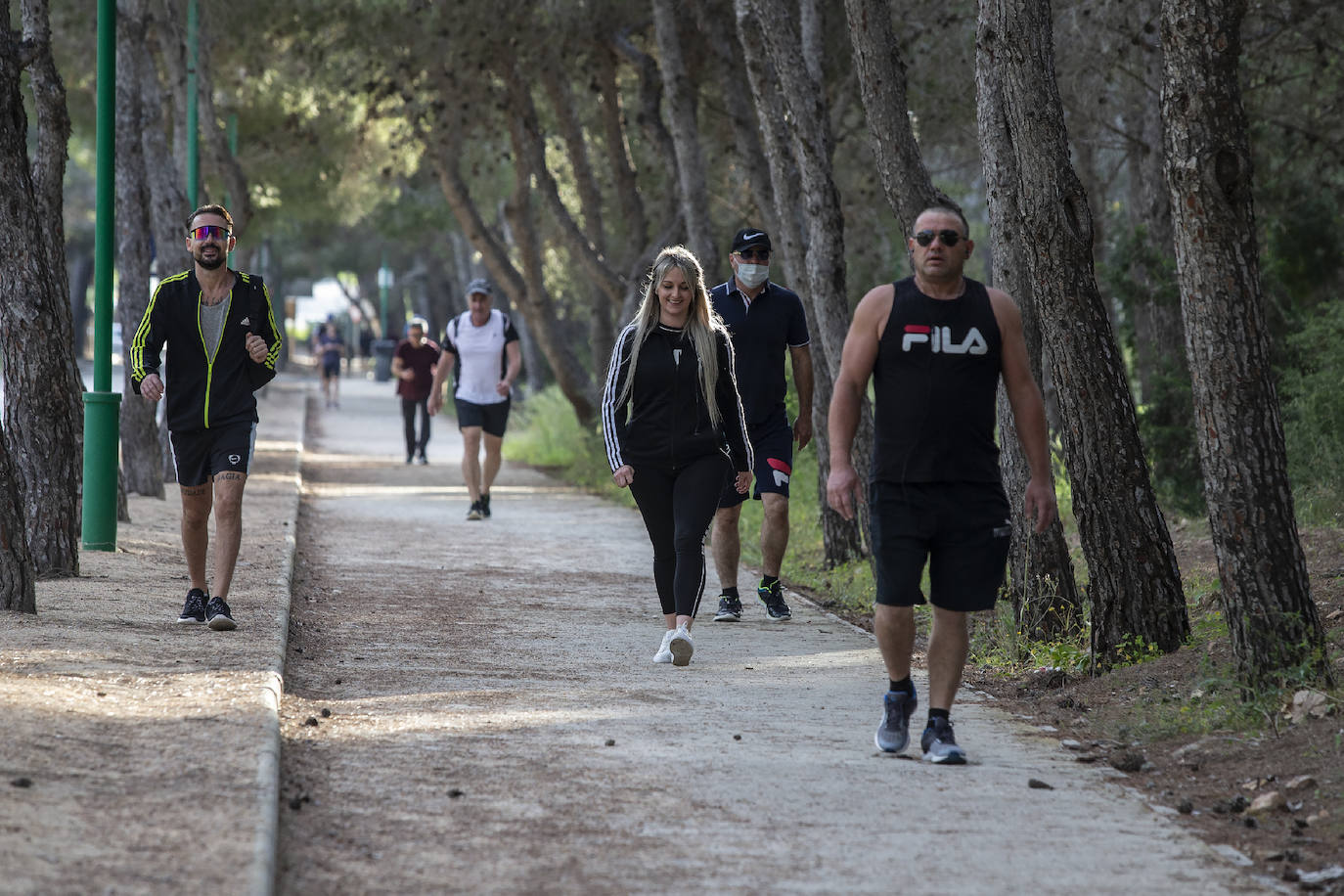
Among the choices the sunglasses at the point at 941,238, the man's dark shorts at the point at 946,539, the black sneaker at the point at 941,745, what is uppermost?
the sunglasses at the point at 941,238

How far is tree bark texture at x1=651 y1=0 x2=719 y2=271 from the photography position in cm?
1627

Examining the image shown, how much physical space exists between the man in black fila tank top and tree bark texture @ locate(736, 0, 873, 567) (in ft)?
17.1

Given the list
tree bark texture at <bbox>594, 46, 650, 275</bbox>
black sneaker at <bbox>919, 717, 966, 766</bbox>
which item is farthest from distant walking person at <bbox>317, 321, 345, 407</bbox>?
black sneaker at <bbox>919, 717, 966, 766</bbox>

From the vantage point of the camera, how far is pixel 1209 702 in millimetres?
6914

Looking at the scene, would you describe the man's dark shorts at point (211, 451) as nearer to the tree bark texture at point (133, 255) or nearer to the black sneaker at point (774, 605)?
the black sneaker at point (774, 605)

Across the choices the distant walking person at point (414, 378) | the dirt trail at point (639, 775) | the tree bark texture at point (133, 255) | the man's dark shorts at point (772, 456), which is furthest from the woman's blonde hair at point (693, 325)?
the distant walking person at point (414, 378)

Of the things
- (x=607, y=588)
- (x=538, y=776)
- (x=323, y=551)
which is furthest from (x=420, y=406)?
(x=538, y=776)

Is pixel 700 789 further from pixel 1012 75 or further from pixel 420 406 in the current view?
pixel 420 406

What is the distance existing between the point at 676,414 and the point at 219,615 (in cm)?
251

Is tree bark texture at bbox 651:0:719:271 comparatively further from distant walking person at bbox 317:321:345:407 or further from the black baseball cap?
distant walking person at bbox 317:321:345:407

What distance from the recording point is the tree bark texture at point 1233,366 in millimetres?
Answer: 6691

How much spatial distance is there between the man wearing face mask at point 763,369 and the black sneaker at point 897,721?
3228 mm

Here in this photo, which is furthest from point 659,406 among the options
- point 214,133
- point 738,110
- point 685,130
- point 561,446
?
point 561,446

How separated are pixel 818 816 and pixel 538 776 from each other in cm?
102
